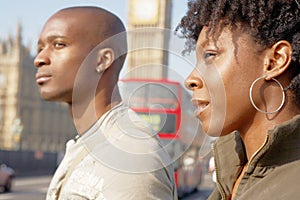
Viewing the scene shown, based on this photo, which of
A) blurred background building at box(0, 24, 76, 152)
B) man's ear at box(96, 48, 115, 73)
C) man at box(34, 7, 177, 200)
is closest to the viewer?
man at box(34, 7, 177, 200)

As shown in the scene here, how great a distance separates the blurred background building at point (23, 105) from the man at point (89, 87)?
54347 mm

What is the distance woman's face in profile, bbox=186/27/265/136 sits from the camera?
48.0 inches

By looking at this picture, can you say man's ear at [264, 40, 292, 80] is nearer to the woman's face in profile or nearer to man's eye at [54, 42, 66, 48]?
the woman's face in profile

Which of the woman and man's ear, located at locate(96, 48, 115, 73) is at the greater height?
the woman

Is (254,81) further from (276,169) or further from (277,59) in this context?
(276,169)

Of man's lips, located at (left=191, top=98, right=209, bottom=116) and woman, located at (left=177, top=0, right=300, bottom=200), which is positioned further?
man's lips, located at (left=191, top=98, right=209, bottom=116)

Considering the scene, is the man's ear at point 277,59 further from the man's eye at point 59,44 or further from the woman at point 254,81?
the man's eye at point 59,44

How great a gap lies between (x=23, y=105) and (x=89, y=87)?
58887 mm

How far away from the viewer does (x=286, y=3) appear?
1.21 meters

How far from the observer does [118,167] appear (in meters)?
1.63

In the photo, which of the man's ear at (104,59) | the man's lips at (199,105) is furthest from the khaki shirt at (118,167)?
the man's lips at (199,105)

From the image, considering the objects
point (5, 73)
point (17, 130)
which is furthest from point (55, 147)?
point (17, 130)

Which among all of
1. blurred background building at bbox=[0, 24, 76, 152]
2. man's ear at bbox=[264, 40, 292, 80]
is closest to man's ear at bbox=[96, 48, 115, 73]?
man's ear at bbox=[264, 40, 292, 80]

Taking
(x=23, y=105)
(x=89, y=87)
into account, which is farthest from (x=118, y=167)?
(x=23, y=105)
